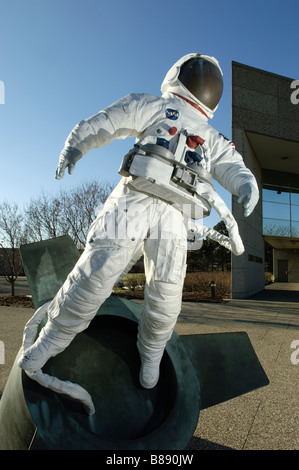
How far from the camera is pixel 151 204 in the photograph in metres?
1.94

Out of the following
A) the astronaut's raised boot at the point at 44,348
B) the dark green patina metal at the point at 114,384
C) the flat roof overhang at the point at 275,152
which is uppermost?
the flat roof overhang at the point at 275,152

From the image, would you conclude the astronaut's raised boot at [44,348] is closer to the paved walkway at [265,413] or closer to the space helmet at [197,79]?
the paved walkway at [265,413]

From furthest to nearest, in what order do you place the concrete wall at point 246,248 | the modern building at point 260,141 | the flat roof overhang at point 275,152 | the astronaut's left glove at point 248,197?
the flat roof overhang at point 275,152 < the modern building at point 260,141 < the concrete wall at point 246,248 < the astronaut's left glove at point 248,197

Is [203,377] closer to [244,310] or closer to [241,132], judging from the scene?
[244,310]

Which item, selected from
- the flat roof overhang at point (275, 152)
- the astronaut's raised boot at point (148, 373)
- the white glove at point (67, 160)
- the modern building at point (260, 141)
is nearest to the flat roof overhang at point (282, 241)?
the modern building at point (260, 141)

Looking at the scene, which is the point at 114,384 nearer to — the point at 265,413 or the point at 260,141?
the point at 265,413

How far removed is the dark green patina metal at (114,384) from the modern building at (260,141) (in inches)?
355

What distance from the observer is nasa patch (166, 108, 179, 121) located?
2.06m

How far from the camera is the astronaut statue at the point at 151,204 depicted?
5.81 ft

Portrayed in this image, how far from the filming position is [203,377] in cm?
226

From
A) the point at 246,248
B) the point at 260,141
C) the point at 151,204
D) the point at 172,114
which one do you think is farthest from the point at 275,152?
the point at 151,204

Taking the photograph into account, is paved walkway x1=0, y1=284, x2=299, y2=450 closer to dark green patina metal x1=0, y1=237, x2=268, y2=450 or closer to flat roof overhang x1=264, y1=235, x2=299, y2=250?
dark green patina metal x1=0, y1=237, x2=268, y2=450
